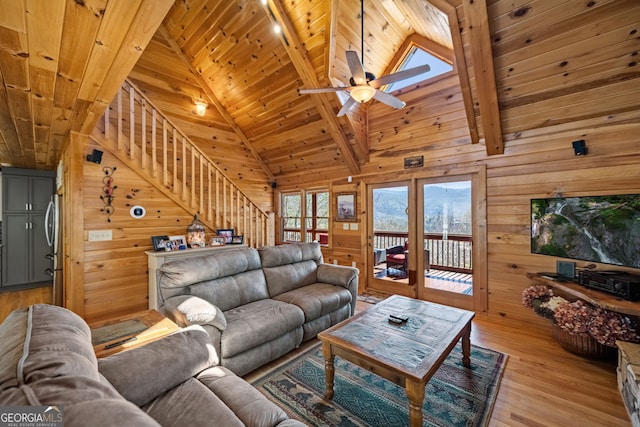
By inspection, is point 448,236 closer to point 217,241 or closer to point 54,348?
point 217,241

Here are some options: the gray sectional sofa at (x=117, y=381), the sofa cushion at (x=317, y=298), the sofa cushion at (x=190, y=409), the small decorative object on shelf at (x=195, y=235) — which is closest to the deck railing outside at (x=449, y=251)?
the sofa cushion at (x=317, y=298)

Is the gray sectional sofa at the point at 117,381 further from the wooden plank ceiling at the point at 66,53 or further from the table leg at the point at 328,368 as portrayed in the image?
the wooden plank ceiling at the point at 66,53

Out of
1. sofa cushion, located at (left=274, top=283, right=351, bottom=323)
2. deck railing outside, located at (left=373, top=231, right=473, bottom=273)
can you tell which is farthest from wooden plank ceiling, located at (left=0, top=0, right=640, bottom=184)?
sofa cushion, located at (left=274, top=283, right=351, bottom=323)

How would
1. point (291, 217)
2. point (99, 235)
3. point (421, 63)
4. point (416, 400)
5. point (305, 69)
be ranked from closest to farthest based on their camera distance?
1. point (416, 400)
2. point (99, 235)
3. point (305, 69)
4. point (421, 63)
5. point (291, 217)

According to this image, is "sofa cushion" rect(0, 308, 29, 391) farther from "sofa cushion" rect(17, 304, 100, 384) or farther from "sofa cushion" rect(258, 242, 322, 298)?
"sofa cushion" rect(258, 242, 322, 298)

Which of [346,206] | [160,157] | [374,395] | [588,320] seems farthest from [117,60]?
[588,320]

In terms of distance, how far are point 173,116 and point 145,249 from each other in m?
2.61

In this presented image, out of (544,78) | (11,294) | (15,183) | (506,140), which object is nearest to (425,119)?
(506,140)

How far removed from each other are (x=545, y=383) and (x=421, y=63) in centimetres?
417

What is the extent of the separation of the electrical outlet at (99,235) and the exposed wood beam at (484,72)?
15.5 ft

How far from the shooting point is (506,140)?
3402 millimetres

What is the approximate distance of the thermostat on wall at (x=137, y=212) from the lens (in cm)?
356

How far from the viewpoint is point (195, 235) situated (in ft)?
12.7

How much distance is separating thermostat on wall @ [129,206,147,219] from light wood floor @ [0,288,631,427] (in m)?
2.72
